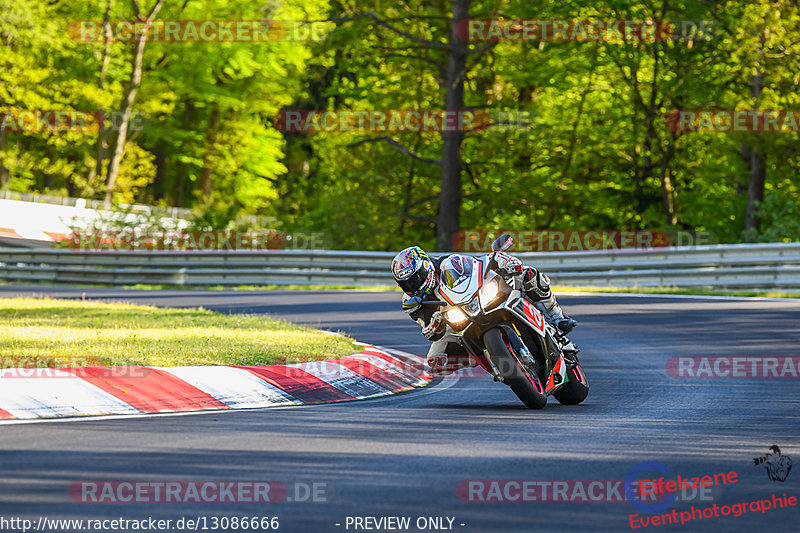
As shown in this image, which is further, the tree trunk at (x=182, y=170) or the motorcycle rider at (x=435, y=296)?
the tree trunk at (x=182, y=170)

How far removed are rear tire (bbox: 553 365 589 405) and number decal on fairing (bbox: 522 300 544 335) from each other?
0.56m

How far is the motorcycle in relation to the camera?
862cm

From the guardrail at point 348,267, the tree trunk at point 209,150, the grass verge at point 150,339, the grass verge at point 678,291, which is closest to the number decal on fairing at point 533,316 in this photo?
the grass verge at point 150,339

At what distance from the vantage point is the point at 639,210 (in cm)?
3425

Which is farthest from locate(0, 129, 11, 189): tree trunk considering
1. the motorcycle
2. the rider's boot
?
the motorcycle

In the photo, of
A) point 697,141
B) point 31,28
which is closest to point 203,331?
point 697,141

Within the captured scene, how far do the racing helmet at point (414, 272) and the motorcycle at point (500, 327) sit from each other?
0.30 feet

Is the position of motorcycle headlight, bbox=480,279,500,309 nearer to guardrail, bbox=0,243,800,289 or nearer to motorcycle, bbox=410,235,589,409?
motorcycle, bbox=410,235,589,409

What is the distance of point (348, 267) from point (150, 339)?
12908 mm

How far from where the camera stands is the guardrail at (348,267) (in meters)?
20.4

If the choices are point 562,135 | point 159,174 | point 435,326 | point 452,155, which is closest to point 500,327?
point 435,326

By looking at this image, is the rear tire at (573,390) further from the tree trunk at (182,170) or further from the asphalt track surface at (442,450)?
the tree trunk at (182,170)

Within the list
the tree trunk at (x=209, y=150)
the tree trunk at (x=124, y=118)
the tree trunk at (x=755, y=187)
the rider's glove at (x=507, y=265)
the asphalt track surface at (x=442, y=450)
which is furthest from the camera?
the tree trunk at (x=209, y=150)

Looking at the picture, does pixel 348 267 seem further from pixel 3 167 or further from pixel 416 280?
pixel 3 167
